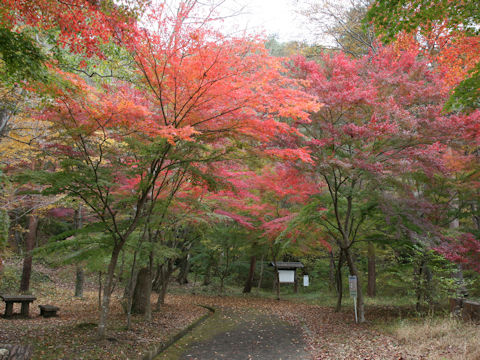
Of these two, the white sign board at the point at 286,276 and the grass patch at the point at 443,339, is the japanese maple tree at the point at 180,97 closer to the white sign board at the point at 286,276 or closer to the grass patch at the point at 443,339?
the grass patch at the point at 443,339

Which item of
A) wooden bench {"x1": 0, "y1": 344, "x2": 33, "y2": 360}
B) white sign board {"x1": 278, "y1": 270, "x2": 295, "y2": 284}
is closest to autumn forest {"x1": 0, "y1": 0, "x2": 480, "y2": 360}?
wooden bench {"x1": 0, "y1": 344, "x2": 33, "y2": 360}

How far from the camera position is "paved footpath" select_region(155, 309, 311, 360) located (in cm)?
646

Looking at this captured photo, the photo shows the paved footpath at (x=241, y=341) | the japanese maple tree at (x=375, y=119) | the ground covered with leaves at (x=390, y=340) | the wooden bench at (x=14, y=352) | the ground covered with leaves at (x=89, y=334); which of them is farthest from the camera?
the japanese maple tree at (x=375, y=119)

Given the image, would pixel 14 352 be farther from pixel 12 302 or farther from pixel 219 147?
pixel 12 302

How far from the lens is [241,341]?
7.70 m

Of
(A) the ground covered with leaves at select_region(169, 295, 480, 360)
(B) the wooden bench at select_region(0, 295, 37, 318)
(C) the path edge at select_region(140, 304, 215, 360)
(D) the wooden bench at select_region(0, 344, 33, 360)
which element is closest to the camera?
(D) the wooden bench at select_region(0, 344, 33, 360)

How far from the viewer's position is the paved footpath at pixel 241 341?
6465 mm

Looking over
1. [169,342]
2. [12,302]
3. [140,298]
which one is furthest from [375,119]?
[12,302]

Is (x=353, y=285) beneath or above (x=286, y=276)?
above

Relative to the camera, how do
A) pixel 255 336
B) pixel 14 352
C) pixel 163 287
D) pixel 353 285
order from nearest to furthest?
pixel 14 352
pixel 255 336
pixel 353 285
pixel 163 287

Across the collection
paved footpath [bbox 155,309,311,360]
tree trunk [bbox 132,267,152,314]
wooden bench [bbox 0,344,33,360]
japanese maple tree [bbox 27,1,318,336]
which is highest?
japanese maple tree [bbox 27,1,318,336]

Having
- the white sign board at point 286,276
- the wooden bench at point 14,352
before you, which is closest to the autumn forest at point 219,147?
the wooden bench at point 14,352

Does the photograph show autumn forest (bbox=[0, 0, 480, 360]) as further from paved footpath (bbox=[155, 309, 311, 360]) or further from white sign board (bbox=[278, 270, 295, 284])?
white sign board (bbox=[278, 270, 295, 284])

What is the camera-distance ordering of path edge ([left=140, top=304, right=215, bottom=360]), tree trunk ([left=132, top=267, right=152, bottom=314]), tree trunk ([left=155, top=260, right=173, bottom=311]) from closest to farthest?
path edge ([left=140, top=304, right=215, bottom=360]) → tree trunk ([left=132, top=267, right=152, bottom=314]) → tree trunk ([left=155, top=260, right=173, bottom=311])
